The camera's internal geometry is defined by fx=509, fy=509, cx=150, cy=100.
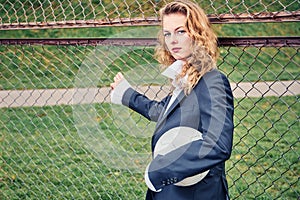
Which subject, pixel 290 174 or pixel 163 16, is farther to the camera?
pixel 290 174

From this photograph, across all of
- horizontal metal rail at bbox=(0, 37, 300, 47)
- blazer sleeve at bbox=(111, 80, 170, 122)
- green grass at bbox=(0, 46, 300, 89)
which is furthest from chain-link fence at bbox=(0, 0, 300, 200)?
blazer sleeve at bbox=(111, 80, 170, 122)

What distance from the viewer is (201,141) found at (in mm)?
1923

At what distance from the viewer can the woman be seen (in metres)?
1.93

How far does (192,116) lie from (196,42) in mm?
348

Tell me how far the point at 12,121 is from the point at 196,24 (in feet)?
12.9

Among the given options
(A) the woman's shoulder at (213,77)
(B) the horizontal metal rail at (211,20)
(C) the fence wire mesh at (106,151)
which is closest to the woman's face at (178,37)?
(A) the woman's shoulder at (213,77)

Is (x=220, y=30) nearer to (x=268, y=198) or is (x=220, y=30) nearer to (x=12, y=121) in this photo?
(x=12, y=121)

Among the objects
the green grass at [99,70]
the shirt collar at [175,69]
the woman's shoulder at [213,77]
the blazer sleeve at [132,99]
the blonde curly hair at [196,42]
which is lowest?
the green grass at [99,70]

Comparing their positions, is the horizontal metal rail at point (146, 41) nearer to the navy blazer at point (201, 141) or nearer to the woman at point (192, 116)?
the woman at point (192, 116)

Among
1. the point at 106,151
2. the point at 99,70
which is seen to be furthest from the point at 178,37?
the point at 99,70

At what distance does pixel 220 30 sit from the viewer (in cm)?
847

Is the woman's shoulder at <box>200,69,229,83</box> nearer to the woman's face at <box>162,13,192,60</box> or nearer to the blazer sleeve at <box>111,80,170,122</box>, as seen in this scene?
the woman's face at <box>162,13,192,60</box>

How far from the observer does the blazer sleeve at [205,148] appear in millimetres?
1906

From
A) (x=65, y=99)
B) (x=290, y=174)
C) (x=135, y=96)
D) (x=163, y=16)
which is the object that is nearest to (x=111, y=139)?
(x=65, y=99)
